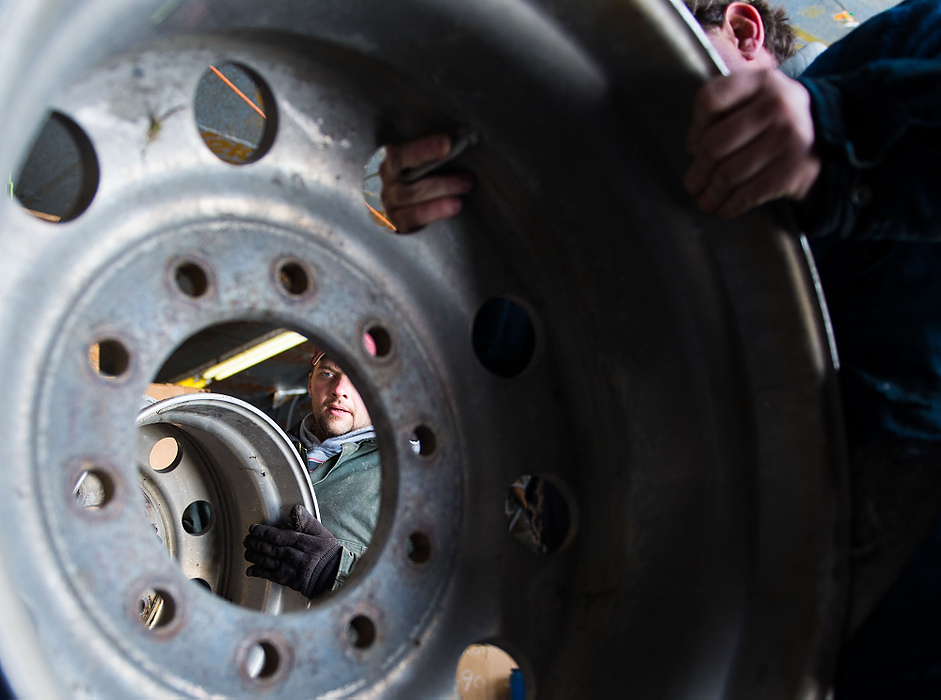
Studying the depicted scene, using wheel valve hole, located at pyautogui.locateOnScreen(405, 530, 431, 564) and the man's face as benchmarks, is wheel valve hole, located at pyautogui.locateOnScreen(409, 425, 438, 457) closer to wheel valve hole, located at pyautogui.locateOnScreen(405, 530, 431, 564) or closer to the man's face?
wheel valve hole, located at pyautogui.locateOnScreen(405, 530, 431, 564)

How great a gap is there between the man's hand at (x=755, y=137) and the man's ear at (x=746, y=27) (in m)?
0.67

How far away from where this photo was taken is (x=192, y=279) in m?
0.79

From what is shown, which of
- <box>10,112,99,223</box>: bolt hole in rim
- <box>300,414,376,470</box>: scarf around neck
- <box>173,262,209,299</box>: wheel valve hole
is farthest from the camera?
<box>10,112,99,223</box>: bolt hole in rim

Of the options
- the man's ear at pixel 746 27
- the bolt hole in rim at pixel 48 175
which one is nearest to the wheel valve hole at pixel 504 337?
the man's ear at pixel 746 27

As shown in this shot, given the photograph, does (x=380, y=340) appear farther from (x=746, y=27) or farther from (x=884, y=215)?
(x=746, y=27)

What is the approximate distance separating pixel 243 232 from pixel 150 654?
0.47m

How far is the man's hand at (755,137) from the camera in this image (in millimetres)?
715

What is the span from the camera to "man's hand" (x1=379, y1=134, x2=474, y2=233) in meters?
0.90

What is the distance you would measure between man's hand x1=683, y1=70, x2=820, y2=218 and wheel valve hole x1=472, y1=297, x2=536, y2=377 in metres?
0.37

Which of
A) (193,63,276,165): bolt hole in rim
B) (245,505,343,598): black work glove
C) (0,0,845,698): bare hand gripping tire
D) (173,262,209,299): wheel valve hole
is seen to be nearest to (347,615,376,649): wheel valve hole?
(0,0,845,698): bare hand gripping tire

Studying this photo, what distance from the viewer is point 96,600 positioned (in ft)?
2.16

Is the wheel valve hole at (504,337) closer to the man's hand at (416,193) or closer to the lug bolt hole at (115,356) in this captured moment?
the man's hand at (416,193)

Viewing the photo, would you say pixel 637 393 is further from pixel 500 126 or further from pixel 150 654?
pixel 150 654

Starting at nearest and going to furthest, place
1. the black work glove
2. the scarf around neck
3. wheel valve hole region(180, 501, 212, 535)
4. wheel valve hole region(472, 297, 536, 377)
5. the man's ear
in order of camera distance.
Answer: wheel valve hole region(472, 297, 536, 377) → the man's ear → the black work glove → wheel valve hole region(180, 501, 212, 535) → the scarf around neck
